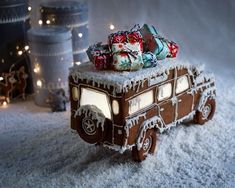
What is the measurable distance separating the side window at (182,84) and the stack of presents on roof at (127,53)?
11cm

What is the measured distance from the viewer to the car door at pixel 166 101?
1623 millimetres

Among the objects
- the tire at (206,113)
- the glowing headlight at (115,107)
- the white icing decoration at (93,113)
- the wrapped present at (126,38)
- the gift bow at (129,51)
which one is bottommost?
the tire at (206,113)

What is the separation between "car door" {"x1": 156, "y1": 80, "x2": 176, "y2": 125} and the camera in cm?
162

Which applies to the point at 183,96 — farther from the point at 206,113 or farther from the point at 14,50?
the point at 14,50

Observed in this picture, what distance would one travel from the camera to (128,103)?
1493mm

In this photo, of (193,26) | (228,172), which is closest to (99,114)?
(228,172)

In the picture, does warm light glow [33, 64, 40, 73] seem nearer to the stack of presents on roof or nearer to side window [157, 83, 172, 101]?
the stack of presents on roof

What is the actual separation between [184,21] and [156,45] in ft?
3.92

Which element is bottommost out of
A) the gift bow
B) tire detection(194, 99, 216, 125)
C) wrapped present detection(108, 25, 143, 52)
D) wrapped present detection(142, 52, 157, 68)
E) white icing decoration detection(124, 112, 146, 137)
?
tire detection(194, 99, 216, 125)

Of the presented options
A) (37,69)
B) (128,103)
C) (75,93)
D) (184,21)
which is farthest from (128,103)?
(184,21)

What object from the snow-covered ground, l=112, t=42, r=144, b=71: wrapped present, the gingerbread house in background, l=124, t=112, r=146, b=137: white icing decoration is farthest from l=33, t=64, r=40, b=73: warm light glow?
l=124, t=112, r=146, b=137: white icing decoration

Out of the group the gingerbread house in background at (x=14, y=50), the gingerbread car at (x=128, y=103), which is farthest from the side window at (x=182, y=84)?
the gingerbread house in background at (x=14, y=50)

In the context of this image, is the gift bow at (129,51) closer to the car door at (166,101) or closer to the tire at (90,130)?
the car door at (166,101)

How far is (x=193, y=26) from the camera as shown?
2793 mm
